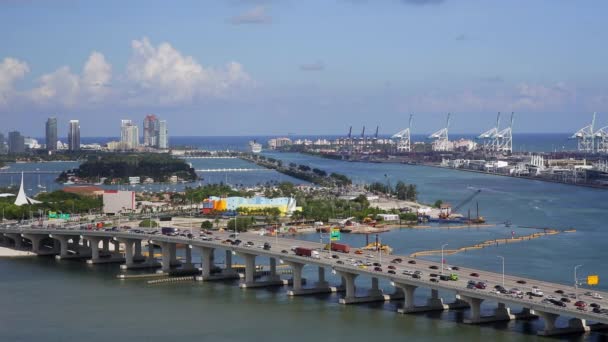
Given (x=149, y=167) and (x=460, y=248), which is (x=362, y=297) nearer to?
(x=460, y=248)

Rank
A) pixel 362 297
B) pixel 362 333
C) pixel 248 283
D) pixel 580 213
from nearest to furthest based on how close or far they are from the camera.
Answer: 1. pixel 362 333
2. pixel 362 297
3. pixel 248 283
4. pixel 580 213

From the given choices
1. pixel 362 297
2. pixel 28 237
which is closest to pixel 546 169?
pixel 28 237

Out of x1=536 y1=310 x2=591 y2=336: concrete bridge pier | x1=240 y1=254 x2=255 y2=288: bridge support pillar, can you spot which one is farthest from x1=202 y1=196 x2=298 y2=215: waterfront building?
x1=536 y1=310 x2=591 y2=336: concrete bridge pier

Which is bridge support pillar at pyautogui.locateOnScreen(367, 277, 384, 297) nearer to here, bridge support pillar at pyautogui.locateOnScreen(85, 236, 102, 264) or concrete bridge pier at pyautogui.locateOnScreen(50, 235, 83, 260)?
bridge support pillar at pyautogui.locateOnScreen(85, 236, 102, 264)

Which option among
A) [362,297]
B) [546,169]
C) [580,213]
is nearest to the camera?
[362,297]

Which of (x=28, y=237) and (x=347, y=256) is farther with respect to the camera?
(x=28, y=237)
